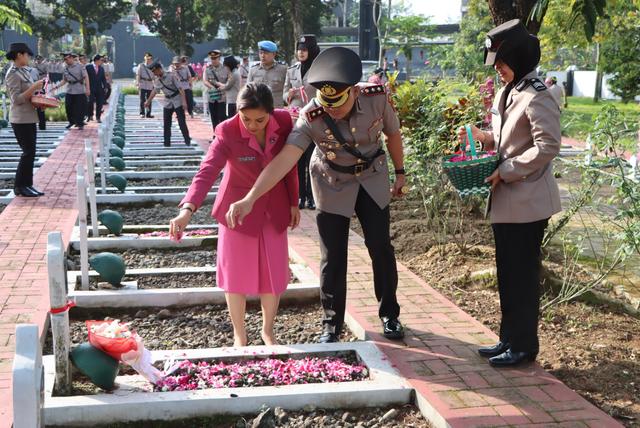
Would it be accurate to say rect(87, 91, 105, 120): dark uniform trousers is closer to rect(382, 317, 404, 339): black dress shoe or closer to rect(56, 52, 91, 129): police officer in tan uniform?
rect(56, 52, 91, 129): police officer in tan uniform

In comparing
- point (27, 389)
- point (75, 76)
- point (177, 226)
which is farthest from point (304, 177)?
point (75, 76)

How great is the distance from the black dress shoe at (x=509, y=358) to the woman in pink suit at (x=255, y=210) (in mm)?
1314

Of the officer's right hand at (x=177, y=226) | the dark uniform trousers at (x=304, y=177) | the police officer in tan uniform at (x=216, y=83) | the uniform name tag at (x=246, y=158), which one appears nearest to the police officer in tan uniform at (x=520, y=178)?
the uniform name tag at (x=246, y=158)

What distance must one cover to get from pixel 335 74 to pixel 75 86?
589 inches

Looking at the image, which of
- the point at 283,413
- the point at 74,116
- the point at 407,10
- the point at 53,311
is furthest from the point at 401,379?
the point at 407,10

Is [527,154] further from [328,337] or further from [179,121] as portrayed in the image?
[179,121]

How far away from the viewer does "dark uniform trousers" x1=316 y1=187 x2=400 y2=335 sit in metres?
4.44

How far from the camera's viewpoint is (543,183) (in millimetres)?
3941

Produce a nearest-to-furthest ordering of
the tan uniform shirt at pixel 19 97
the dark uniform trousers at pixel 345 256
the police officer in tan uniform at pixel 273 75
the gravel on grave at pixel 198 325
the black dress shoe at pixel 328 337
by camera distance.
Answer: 1. the dark uniform trousers at pixel 345 256
2. the black dress shoe at pixel 328 337
3. the gravel on grave at pixel 198 325
4. the tan uniform shirt at pixel 19 97
5. the police officer in tan uniform at pixel 273 75

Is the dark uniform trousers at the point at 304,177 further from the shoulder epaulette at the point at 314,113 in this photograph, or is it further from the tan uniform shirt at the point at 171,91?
the tan uniform shirt at the point at 171,91

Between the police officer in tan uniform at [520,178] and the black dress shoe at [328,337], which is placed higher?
the police officer in tan uniform at [520,178]

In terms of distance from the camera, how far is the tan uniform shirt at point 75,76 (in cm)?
1744

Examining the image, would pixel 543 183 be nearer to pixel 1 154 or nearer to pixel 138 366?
pixel 138 366

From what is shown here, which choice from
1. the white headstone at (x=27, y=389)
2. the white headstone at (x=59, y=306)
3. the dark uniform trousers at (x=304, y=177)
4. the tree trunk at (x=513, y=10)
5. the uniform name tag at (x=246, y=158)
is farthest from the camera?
the dark uniform trousers at (x=304, y=177)
